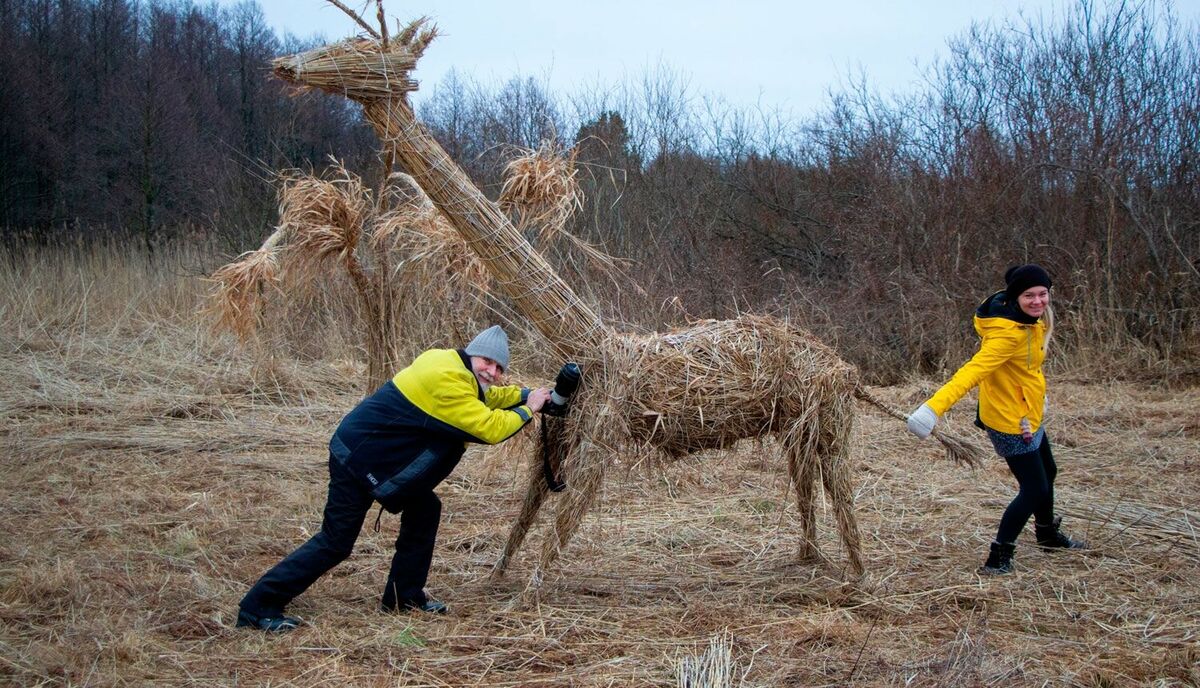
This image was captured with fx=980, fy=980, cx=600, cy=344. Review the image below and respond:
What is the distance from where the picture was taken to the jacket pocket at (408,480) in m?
4.23

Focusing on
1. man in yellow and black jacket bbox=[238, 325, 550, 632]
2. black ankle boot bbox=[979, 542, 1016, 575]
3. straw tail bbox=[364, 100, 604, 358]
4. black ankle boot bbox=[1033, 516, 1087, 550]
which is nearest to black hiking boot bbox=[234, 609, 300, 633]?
man in yellow and black jacket bbox=[238, 325, 550, 632]

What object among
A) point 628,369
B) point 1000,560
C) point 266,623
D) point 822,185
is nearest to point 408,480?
point 266,623

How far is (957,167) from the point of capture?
12.8 meters

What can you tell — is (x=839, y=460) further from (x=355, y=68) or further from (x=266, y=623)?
(x=355, y=68)

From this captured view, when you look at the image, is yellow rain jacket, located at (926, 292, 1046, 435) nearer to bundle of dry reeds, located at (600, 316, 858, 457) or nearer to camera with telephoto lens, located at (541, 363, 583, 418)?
bundle of dry reeds, located at (600, 316, 858, 457)

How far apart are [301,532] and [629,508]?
2106mm

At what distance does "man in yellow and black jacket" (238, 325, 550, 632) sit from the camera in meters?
4.22

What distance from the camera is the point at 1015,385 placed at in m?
4.97

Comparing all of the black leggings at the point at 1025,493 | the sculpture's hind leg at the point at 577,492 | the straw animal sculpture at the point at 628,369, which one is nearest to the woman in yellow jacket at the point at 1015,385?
the black leggings at the point at 1025,493

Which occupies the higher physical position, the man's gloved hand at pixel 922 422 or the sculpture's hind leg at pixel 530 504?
the man's gloved hand at pixel 922 422

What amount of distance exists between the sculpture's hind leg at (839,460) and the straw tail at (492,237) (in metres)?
1.18

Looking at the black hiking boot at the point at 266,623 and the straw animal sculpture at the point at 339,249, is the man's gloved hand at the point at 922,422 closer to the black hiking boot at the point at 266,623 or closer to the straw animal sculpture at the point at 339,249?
the straw animal sculpture at the point at 339,249

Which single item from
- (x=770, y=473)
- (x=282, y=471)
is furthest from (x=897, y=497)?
(x=282, y=471)

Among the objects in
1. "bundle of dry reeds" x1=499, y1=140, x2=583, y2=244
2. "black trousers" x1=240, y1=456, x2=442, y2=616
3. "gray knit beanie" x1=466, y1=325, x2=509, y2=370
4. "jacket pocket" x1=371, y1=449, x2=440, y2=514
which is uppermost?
"bundle of dry reeds" x1=499, y1=140, x2=583, y2=244
